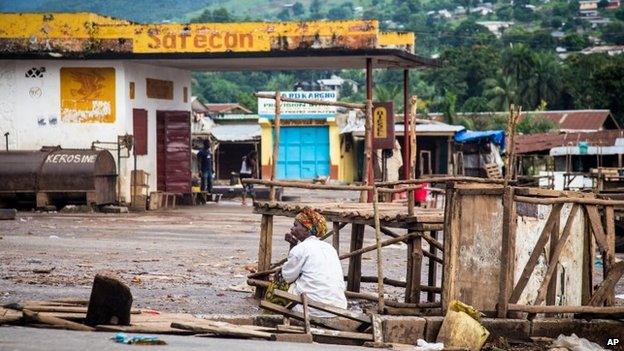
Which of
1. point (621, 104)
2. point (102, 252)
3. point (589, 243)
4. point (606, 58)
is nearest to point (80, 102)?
point (102, 252)

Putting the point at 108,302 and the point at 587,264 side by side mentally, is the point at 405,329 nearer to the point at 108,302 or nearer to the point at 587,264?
the point at 587,264

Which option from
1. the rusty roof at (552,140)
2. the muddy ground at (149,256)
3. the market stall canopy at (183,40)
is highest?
the market stall canopy at (183,40)

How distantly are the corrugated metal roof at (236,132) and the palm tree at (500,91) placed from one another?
22.6 meters

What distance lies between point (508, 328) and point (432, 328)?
73 centimetres

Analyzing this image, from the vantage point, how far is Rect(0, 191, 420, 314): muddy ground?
14898 mm

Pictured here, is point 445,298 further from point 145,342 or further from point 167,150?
point 167,150

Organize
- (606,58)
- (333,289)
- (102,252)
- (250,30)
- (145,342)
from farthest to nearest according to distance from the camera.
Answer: (606,58)
(250,30)
(102,252)
(333,289)
(145,342)

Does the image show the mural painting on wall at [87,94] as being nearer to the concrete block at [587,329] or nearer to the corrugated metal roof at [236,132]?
the concrete block at [587,329]

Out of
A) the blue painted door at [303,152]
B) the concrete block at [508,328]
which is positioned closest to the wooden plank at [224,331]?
the concrete block at [508,328]

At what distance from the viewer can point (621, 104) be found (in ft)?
259

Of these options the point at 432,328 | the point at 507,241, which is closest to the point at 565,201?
the point at 507,241

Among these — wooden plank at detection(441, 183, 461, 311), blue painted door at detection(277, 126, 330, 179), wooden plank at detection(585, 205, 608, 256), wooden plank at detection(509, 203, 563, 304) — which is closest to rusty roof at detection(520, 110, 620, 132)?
blue painted door at detection(277, 126, 330, 179)

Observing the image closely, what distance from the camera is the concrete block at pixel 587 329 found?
1302 centimetres

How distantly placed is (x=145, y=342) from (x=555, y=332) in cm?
480
